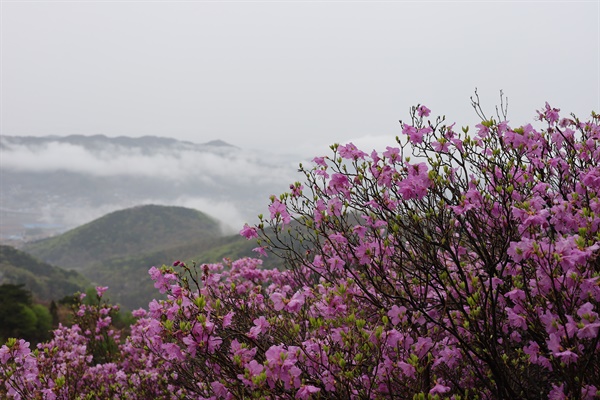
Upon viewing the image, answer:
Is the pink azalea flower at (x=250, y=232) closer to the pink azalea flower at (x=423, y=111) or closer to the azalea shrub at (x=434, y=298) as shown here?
the azalea shrub at (x=434, y=298)

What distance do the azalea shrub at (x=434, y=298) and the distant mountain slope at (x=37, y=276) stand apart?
107264 mm

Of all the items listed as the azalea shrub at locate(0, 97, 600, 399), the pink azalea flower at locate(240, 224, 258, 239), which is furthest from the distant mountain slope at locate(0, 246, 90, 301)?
the azalea shrub at locate(0, 97, 600, 399)

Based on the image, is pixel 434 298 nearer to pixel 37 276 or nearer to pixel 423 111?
pixel 423 111

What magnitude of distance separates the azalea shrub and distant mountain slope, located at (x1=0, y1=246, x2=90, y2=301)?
10726cm

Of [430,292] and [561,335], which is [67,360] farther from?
[561,335]

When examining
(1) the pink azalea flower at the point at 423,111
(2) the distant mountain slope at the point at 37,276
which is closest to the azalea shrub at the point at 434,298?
(1) the pink azalea flower at the point at 423,111

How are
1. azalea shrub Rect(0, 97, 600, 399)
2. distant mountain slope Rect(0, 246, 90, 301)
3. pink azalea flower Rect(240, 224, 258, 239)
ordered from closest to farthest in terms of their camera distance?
1. azalea shrub Rect(0, 97, 600, 399)
2. pink azalea flower Rect(240, 224, 258, 239)
3. distant mountain slope Rect(0, 246, 90, 301)

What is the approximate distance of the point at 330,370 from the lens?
3.71m

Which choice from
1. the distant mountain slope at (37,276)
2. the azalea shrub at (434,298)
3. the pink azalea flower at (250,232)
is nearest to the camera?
the azalea shrub at (434,298)

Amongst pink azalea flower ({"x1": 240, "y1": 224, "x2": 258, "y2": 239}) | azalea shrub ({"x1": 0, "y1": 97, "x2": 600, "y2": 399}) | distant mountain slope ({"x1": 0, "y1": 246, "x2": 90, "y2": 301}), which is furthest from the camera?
distant mountain slope ({"x1": 0, "y1": 246, "x2": 90, "y2": 301})

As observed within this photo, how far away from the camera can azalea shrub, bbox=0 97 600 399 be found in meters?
3.35

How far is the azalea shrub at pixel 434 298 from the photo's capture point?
335 centimetres

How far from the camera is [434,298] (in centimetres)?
505

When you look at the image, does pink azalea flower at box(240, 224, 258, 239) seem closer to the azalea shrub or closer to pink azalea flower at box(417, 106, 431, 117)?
the azalea shrub
